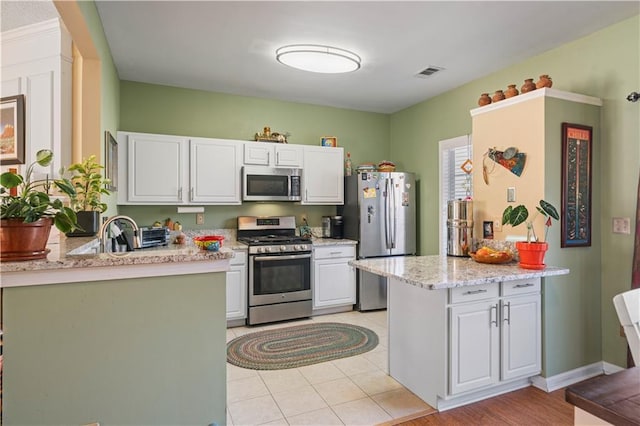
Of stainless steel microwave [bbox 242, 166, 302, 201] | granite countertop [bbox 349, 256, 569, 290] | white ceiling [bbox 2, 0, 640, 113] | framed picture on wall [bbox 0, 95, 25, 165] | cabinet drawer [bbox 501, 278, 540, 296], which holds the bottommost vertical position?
cabinet drawer [bbox 501, 278, 540, 296]

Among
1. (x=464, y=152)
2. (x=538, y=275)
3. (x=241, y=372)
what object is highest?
(x=464, y=152)

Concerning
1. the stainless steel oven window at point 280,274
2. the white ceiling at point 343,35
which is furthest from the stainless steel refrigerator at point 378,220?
the white ceiling at point 343,35

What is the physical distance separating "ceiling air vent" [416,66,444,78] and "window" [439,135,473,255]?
841 millimetres

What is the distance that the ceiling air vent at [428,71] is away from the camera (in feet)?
12.0

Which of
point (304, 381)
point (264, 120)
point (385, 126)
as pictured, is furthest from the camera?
point (385, 126)

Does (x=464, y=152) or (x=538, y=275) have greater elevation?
(x=464, y=152)

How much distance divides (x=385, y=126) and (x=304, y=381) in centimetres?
392

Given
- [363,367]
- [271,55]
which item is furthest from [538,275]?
[271,55]

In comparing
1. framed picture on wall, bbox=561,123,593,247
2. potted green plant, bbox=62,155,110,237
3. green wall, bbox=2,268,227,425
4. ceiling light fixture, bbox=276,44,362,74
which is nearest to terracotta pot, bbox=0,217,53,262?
green wall, bbox=2,268,227,425

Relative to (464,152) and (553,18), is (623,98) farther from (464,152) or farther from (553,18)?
(464,152)

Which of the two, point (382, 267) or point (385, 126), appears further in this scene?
point (385, 126)

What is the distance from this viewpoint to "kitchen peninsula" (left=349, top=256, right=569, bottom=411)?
228 centimetres

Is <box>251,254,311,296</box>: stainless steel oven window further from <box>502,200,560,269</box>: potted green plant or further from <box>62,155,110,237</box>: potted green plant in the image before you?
<box>502,200,560,269</box>: potted green plant

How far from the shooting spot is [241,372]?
2.93 metres
